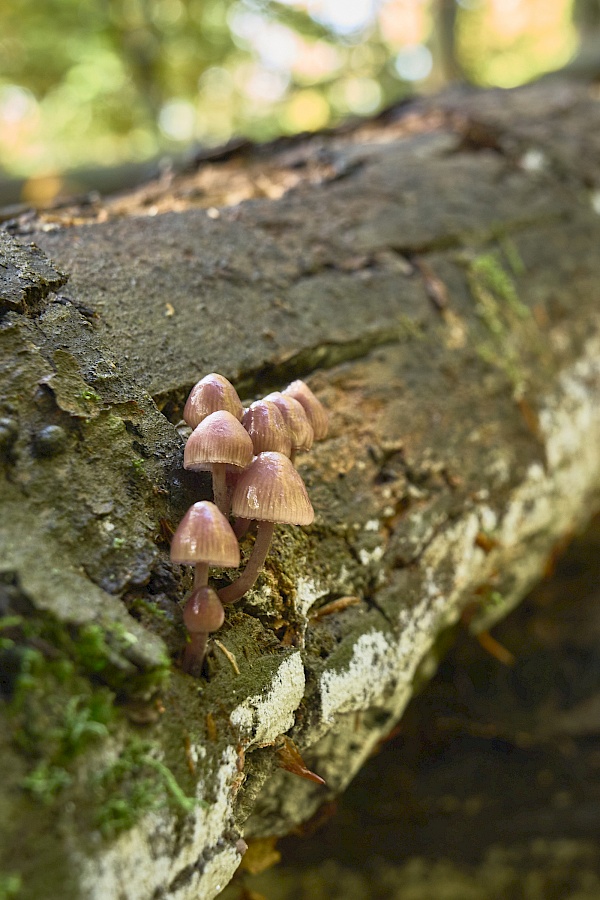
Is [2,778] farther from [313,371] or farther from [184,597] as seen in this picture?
[313,371]

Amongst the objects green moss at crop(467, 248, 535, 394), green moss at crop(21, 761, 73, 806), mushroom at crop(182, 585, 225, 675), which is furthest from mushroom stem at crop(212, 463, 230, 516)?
green moss at crop(467, 248, 535, 394)

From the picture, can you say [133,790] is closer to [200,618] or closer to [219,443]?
[200,618]

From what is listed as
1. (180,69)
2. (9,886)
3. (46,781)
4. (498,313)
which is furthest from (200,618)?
(180,69)

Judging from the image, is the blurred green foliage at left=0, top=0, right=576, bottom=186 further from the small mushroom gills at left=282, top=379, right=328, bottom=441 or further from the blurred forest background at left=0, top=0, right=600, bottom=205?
the small mushroom gills at left=282, top=379, right=328, bottom=441

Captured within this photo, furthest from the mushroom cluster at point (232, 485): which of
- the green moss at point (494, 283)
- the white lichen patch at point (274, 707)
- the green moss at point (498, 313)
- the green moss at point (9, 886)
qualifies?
the green moss at point (494, 283)

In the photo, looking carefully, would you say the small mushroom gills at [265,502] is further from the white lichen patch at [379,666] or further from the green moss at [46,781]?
the green moss at [46,781]

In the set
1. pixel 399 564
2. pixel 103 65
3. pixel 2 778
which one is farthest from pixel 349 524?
pixel 103 65

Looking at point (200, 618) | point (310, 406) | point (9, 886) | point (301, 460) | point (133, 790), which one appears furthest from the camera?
point (301, 460)
